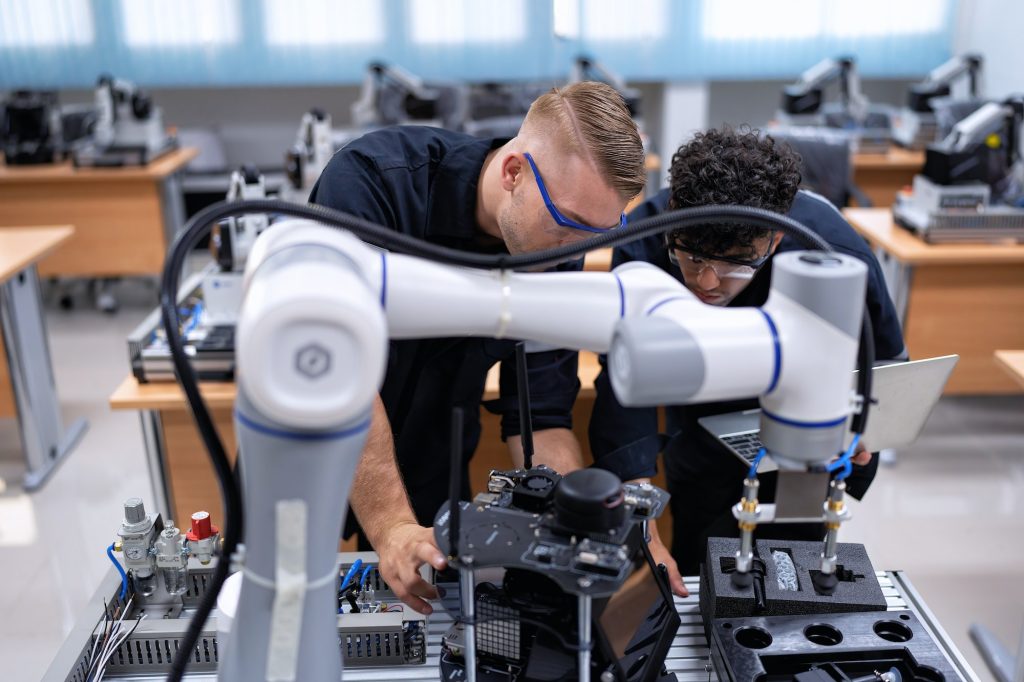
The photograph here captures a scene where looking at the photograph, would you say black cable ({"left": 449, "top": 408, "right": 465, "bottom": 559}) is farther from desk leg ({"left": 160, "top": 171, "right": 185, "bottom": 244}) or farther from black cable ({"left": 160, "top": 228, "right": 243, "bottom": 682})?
desk leg ({"left": 160, "top": 171, "right": 185, "bottom": 244})

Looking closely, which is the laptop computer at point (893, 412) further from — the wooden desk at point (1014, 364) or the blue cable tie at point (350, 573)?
the wooden desk at point (1014, 364)

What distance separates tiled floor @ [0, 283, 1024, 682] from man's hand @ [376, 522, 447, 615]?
4.90 feet

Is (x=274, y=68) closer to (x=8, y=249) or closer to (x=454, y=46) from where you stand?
(x=454, y=46)

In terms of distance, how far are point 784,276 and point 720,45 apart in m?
5.45

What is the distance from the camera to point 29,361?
3139 mm

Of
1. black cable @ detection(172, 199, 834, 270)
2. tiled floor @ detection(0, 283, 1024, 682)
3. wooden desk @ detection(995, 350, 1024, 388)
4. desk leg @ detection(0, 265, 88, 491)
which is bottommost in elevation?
tiled floor @ detection(0, 283, 1024, 682)

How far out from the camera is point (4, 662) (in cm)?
226

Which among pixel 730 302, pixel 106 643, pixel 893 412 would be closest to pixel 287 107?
pixel 730 302

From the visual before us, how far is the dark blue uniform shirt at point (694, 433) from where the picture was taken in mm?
1422

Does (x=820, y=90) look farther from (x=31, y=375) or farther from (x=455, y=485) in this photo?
(x=455, y=485)

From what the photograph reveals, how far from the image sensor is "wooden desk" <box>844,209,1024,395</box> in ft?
10.3

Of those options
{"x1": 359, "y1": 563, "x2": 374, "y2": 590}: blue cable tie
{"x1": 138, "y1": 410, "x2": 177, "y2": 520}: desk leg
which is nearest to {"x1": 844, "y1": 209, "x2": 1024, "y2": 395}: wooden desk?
{"x1": 138, "y1": 410, "x2": 177, "y2": 520}: desk leg

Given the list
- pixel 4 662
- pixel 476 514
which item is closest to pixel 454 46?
pixel 4 662

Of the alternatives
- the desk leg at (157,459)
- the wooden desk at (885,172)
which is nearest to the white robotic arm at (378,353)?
the desk leg at (157,459)
